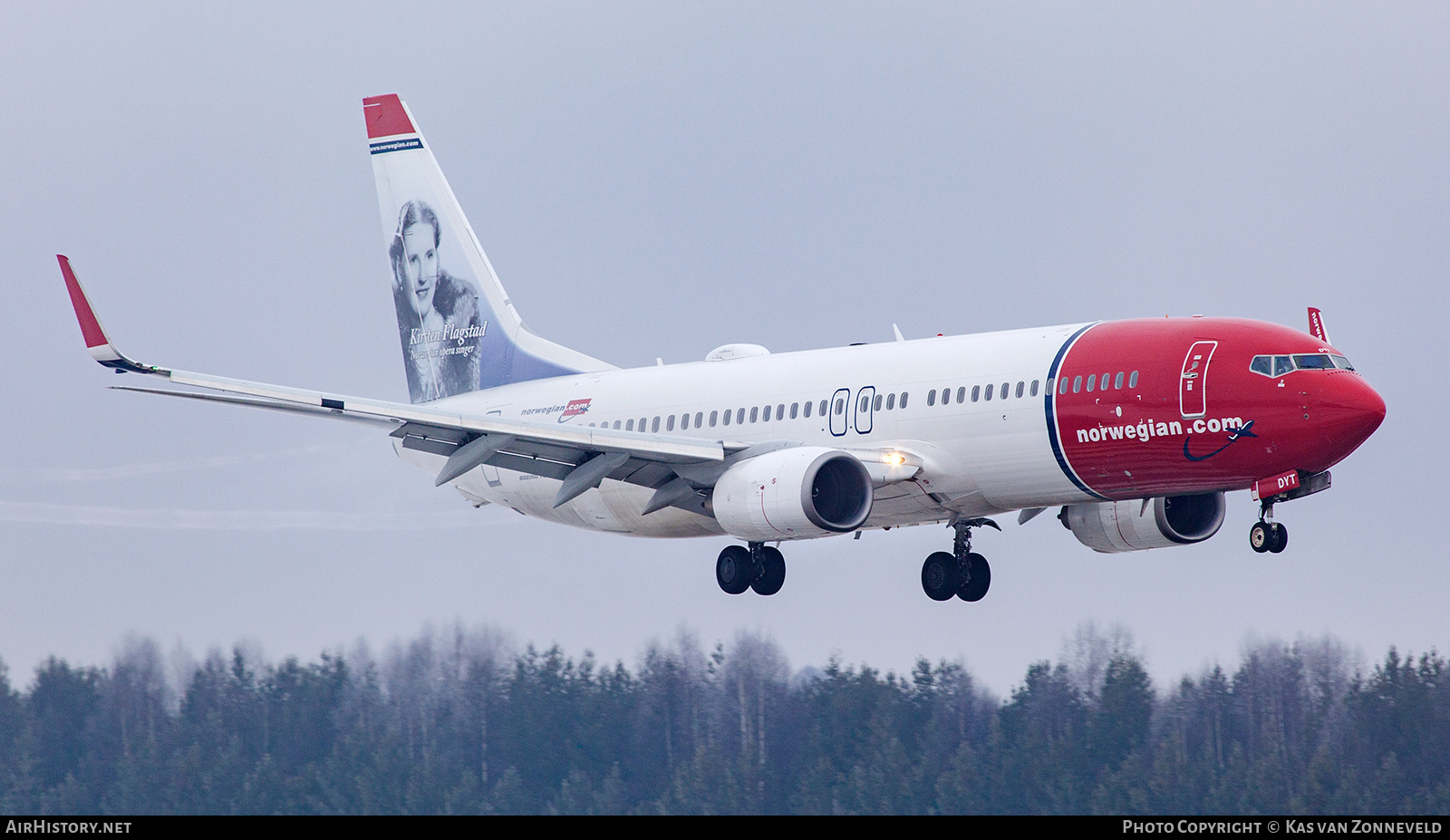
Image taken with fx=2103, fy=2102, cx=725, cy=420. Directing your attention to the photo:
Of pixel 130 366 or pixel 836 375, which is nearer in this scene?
pixel 130 366

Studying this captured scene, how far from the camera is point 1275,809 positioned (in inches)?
3068

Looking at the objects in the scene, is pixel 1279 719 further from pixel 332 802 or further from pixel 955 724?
pixel 332 802

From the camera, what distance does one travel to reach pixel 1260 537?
133ft

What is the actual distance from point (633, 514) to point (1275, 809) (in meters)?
38.7

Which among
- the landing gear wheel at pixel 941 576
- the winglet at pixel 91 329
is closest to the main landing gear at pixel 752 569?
the landing gear wheel at pixel 941 576

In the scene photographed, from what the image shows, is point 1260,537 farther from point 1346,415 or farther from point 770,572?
point 770,572

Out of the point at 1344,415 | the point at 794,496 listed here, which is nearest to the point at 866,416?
the point at 794,496

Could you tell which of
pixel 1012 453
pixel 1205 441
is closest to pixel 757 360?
pixel 1012 453

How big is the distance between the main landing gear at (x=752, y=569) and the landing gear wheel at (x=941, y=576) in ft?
13.0

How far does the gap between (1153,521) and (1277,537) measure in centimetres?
579

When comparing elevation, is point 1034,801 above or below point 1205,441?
below

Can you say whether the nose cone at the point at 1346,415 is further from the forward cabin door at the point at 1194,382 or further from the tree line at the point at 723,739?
the tree line at the point at 723,739

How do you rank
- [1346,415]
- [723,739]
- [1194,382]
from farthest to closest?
[723,739]
[1194,382]
[1346,415]
